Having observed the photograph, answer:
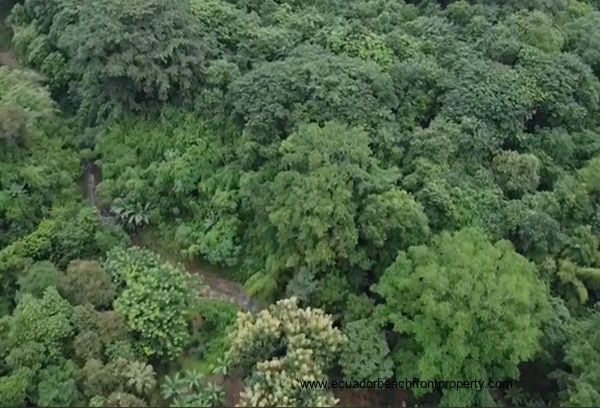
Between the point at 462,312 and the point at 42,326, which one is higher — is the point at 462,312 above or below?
above

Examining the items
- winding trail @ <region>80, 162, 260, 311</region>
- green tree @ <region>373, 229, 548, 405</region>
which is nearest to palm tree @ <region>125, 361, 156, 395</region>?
winding trail @ <region>80, 162, 260, 311</region>

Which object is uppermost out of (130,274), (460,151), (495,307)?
(460,151)

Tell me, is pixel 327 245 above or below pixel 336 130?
below

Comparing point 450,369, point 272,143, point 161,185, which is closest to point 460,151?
point 272,143

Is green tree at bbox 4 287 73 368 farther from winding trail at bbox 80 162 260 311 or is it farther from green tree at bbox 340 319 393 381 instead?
green tree at bbox 340 319 393 381

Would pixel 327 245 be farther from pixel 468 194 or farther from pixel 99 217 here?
pixel 99 217

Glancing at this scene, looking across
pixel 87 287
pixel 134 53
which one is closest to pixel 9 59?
pixel 134 53

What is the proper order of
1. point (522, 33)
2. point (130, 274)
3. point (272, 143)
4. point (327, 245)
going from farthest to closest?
point (522, 33)
point (272, 143)
point (130, 274)
point (327, 245)

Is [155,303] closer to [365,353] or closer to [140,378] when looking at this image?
[140,378]
